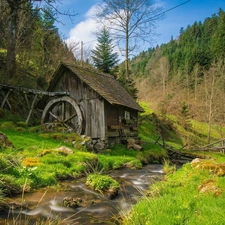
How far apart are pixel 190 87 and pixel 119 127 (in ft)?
140

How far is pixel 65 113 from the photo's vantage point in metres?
16.0

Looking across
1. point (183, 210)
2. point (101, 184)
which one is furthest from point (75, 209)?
point (183, 210)

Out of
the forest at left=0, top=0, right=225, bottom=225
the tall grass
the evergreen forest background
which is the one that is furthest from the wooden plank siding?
the tall grass

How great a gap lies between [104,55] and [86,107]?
1686 cm

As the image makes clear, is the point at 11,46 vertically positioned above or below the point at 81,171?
above

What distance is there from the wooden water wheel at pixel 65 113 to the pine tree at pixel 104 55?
14.8 m

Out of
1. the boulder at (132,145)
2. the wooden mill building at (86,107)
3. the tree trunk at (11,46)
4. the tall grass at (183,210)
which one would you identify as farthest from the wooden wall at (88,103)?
the tall grass at (183,210)

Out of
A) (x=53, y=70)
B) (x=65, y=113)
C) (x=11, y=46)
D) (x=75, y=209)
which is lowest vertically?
(x=75, y=209)

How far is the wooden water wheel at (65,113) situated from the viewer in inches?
579

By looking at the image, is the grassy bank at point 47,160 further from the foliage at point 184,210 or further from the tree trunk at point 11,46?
the tree trunk at point 11,46

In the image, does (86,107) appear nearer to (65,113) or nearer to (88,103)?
(88,103)

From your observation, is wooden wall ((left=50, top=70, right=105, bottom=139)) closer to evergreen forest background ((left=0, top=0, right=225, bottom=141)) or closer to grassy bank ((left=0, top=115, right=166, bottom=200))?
grassy bank ((left=0, top=115, right=166, bottom=200))

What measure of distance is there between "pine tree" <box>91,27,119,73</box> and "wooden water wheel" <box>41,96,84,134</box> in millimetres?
14755

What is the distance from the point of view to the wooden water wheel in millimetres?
14695
